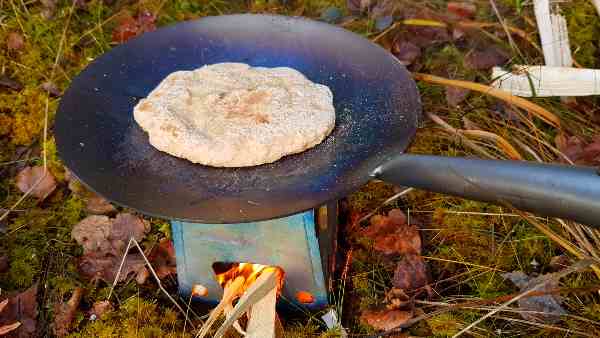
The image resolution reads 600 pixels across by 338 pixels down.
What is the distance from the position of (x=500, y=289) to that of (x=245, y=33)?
1310 millimetres

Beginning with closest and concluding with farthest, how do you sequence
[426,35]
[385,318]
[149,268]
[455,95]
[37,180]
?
[385,318] < [149,268] < [37,180] < [455,95] < [426,35]

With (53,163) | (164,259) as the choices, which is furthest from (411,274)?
(53,163)

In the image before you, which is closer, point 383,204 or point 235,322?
point 235,322

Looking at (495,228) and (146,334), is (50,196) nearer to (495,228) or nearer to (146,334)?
(146,334)

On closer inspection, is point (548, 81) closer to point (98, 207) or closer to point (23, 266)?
point (98, 207)

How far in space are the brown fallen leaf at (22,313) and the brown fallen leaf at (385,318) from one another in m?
1.13

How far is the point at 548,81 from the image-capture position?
2.48m

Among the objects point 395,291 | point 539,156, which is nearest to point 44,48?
point 395,291

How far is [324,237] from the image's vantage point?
1890 mm

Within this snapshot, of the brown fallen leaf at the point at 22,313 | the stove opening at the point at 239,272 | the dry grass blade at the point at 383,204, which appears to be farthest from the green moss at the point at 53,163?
the dry grass blade at the point at 383,204

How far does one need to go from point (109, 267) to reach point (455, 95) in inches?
66.1

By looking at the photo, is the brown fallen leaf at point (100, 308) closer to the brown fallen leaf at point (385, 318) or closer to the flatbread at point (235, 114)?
the flatbread at point (235, 114)

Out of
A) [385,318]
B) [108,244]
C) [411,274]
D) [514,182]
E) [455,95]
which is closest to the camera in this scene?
[514,182]

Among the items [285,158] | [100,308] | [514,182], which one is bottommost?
[100,308]
